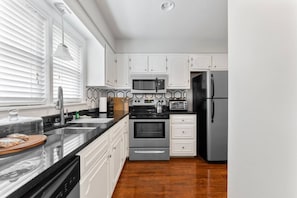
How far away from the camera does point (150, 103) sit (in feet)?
13.8

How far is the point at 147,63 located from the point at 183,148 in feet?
6.10

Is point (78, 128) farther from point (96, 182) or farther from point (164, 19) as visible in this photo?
point (164, 19)

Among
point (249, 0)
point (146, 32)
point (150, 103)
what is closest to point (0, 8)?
point (249, 0)

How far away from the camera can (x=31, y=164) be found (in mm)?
797

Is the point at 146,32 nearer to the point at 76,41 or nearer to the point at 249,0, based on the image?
the point at 76,41

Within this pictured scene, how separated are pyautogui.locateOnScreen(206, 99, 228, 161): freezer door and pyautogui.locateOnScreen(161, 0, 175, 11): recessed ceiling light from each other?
170cm

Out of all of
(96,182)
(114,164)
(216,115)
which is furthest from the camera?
(216,115)

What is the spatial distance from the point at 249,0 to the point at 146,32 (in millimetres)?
2940

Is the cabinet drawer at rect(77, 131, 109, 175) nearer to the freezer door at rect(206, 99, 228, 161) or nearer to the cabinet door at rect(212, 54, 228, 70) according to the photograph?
the freezer door at rect(206, 99, 228, 161)

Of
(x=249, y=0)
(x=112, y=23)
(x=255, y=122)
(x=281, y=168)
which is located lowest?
(x=281, y=168)

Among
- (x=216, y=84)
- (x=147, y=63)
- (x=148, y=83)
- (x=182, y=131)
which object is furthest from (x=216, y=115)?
(x=147, y=63)

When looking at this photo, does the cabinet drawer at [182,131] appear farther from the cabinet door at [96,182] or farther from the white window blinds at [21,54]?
the white window blinds at [21,54]

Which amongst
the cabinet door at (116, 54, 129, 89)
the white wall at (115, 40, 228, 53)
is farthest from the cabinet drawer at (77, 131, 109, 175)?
the white wall at (115, 40, 228, 53)

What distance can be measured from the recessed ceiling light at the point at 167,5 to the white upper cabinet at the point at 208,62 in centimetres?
155
